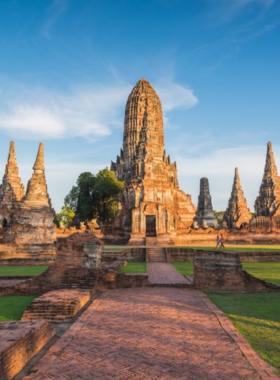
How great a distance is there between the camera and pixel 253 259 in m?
20.6

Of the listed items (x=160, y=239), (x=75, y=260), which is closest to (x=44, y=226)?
(x=160, y=239)

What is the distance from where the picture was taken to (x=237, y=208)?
50.8 metres

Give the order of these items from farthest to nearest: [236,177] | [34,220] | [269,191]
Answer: [236,177] → [269,191] → [34,220]

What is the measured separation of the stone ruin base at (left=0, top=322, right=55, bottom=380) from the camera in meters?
4.31

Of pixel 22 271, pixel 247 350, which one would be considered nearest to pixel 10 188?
pixel 22 271

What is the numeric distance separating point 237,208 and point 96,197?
68.8 feet

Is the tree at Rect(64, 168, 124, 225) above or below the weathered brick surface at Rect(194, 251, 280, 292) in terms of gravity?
above

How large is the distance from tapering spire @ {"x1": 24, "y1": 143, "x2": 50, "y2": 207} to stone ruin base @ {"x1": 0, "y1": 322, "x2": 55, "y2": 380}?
18617mm

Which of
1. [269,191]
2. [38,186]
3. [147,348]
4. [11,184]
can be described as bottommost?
[147,348]

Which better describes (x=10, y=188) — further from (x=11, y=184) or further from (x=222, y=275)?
(x=222, y=275)

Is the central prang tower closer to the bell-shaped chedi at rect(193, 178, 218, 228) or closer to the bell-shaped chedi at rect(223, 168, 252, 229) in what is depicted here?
the bell-shaped chedi at rect(193, 178, 218, 228)

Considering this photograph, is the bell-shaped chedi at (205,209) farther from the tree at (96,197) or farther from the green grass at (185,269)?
the green grass at (185,269)

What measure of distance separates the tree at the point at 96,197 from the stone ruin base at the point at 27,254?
25.7m

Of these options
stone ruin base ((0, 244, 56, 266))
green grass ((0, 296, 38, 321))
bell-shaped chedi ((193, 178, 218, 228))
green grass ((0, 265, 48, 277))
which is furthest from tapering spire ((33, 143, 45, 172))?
bell-shaped chedi ((193, 178, 218, 228))
